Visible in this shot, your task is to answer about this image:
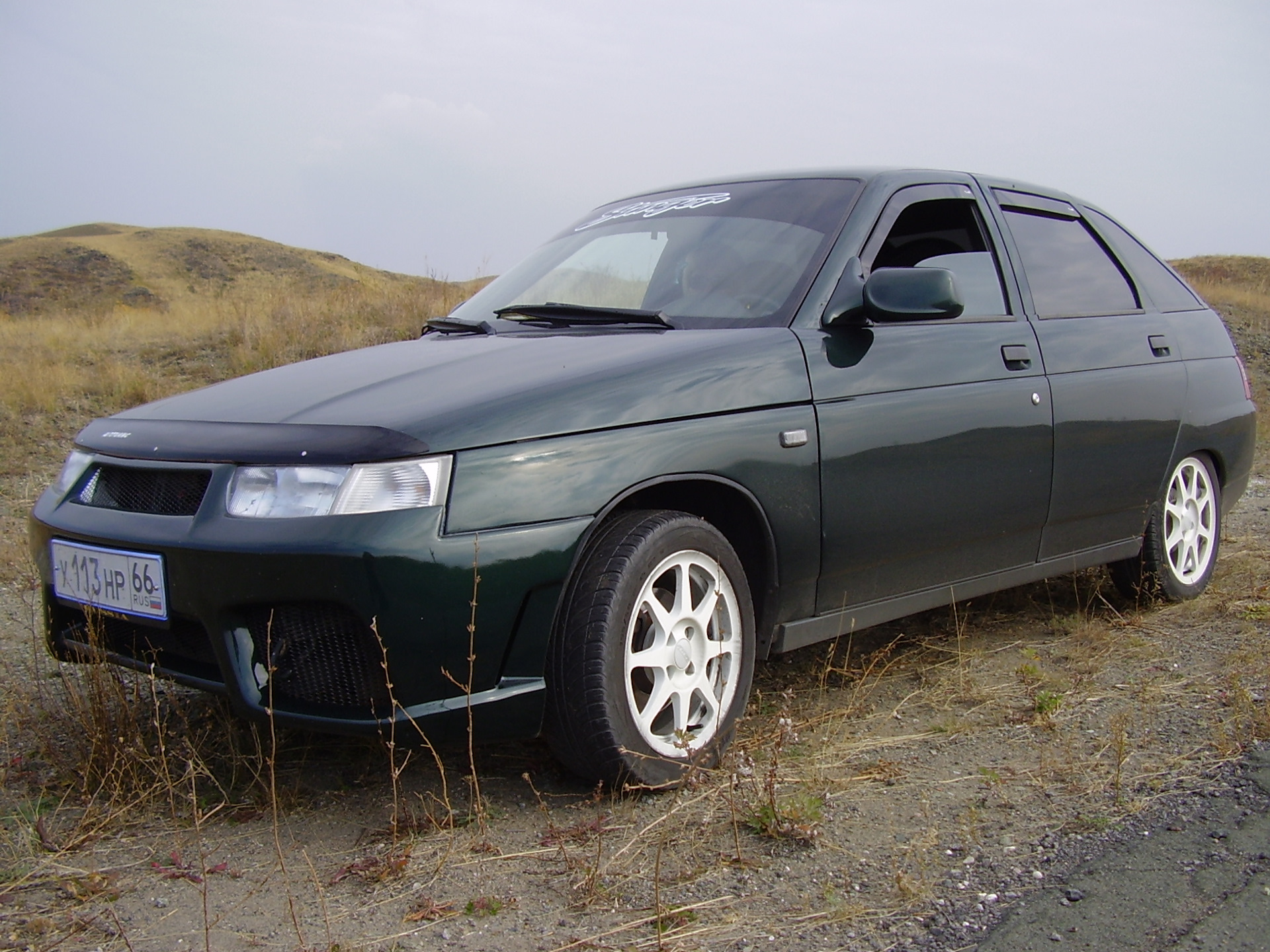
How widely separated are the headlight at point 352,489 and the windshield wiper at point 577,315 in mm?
1057

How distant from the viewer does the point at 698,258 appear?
11.7ft

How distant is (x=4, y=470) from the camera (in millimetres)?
8039

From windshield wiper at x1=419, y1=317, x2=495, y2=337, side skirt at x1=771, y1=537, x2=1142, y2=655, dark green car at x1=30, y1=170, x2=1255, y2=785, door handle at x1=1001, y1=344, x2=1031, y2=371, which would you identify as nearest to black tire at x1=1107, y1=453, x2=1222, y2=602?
side skirt at x1=771, y1=537, x2=1142, y2=655

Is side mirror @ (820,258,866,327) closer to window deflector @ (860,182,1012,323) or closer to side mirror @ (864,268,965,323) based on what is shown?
side mirror @ (864,268,965,323)

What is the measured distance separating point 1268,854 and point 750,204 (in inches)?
92.2

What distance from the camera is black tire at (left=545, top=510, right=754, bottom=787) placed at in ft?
8.51

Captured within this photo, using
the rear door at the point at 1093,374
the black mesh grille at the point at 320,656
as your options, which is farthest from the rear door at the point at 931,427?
the black mesh grille at the point at 320,656

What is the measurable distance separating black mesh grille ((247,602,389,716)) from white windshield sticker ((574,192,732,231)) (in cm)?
205

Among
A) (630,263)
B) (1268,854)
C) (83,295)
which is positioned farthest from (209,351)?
(83,295)

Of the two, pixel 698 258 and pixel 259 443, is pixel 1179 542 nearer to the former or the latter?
pixel 698 258

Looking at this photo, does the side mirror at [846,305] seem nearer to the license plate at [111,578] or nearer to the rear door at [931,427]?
the rear door at [931,427]

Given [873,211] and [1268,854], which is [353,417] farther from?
[1268,854]

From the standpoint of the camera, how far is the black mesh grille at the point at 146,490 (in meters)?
2.61

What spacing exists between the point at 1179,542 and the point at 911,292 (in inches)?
89.0
